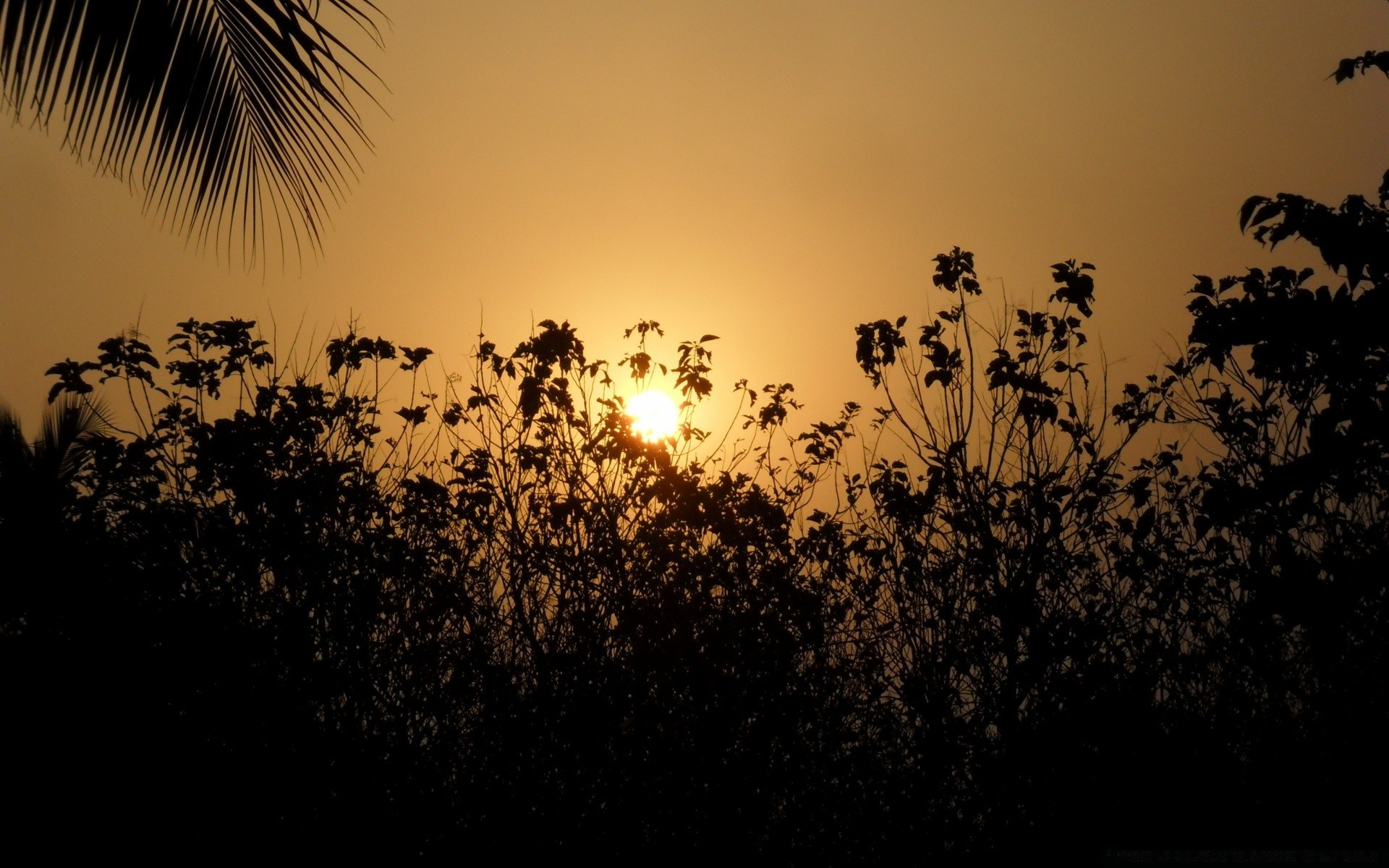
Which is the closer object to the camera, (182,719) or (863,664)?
(182,719)

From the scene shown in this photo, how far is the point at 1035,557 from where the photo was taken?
7082 millimetres

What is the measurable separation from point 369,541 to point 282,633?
891 mm

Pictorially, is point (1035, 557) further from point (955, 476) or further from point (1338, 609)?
point (1338, 609)

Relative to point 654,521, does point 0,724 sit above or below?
below

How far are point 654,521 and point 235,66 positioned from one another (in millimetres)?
4488

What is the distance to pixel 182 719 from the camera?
20.8 feet

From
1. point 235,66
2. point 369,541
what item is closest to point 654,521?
point 369,541

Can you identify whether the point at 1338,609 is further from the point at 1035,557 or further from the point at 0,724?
the point at 0,724

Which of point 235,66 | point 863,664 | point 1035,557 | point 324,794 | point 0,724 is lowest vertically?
point 324,794

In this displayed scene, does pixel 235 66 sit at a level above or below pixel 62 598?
above

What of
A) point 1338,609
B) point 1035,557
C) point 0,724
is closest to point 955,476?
point 1035,557

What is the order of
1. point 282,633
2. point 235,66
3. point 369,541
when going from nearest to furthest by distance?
point 235,66, point 282,633, point 369,541

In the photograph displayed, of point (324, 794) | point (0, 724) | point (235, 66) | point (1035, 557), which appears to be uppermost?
point (235, 66)

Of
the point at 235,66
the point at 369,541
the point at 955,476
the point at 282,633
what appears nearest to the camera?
the point at 235,66
